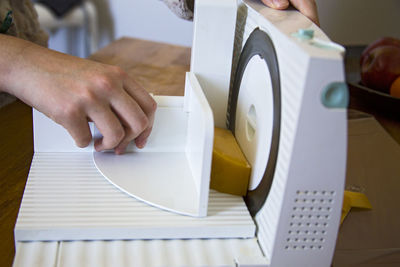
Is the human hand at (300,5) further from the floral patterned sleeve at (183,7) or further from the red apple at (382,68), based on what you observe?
the red apple at (382,68)

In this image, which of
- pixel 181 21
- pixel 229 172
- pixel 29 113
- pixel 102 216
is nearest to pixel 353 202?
pixel 229 172

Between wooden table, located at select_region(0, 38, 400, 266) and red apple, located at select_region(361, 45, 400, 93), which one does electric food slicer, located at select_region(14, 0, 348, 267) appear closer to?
wooden table, located at select_region(0, 38, 400, 266)

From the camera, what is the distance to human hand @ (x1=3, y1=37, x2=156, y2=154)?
0.56 meters

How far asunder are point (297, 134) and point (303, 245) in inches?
5.7

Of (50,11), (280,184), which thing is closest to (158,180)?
(280,184)

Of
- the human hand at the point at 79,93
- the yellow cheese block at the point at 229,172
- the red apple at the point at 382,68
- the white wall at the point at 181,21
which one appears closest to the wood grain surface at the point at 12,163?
the human hand at the point at 79,93

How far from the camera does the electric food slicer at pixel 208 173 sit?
18.1 inches

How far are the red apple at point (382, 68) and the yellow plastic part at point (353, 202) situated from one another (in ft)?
1.77

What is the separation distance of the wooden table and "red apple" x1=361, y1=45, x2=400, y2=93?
4.7 inches

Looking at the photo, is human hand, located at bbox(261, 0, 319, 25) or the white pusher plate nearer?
the white pusher plate

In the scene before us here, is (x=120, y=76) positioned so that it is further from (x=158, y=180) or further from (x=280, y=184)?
(x=280, y=184)

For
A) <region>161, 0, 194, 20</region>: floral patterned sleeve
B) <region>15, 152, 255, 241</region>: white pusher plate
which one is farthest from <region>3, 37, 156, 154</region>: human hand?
<region>161, 0, 194, 20</region>: floral patterned sleeve

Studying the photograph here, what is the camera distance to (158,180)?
0.62 m

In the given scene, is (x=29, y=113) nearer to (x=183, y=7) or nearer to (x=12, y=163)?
(x=12, y=163)
